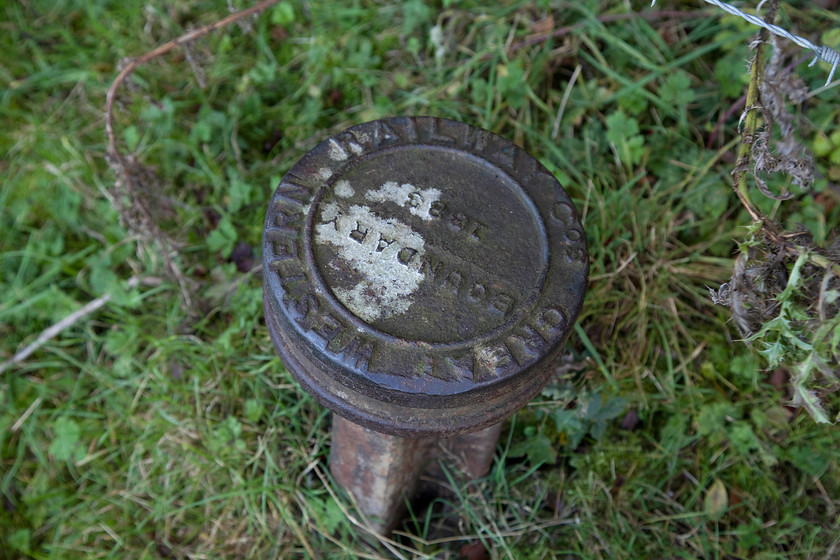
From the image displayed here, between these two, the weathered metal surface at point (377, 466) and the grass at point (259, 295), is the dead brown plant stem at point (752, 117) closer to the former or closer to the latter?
the grass at point (259, 295)

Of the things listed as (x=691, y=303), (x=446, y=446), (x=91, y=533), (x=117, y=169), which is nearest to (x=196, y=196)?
(x=117, y=169)

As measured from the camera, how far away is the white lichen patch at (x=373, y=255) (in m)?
1.69

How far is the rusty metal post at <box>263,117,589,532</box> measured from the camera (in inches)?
64.2

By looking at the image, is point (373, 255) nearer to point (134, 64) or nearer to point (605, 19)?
point (134, 64)

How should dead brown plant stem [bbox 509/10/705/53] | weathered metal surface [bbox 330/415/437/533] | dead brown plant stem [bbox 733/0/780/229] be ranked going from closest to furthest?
dead brown plant stem [bbox 733/0/780/229] < weathered metal surface [bbox 330/415/437/533] < dead brown plant stem [bbox 509/10/705/53]

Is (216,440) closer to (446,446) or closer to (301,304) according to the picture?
(446,446)

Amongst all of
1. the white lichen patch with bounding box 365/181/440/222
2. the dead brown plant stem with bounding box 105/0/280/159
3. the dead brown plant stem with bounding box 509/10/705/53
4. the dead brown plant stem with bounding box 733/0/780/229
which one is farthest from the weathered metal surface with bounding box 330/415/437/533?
the dead brown plant stem with bounding box 509/10/705/53

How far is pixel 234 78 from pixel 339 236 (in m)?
1.94

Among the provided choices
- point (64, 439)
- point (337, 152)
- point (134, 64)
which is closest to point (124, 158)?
point (134, 64)

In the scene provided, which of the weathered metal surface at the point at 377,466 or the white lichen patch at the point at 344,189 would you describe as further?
the weathered metal surface at the point at 377,466

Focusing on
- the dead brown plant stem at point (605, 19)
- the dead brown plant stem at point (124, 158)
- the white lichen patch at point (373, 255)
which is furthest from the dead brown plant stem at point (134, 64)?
the dead brown plant stem at point (605, 19)

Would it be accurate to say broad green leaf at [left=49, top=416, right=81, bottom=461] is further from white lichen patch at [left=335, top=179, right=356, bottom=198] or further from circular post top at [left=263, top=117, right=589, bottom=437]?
white lichen patch at [left=335, top=179, right=356, bottom=198]

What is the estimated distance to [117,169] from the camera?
2.44 meters

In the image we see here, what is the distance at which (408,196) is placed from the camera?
1.86m
